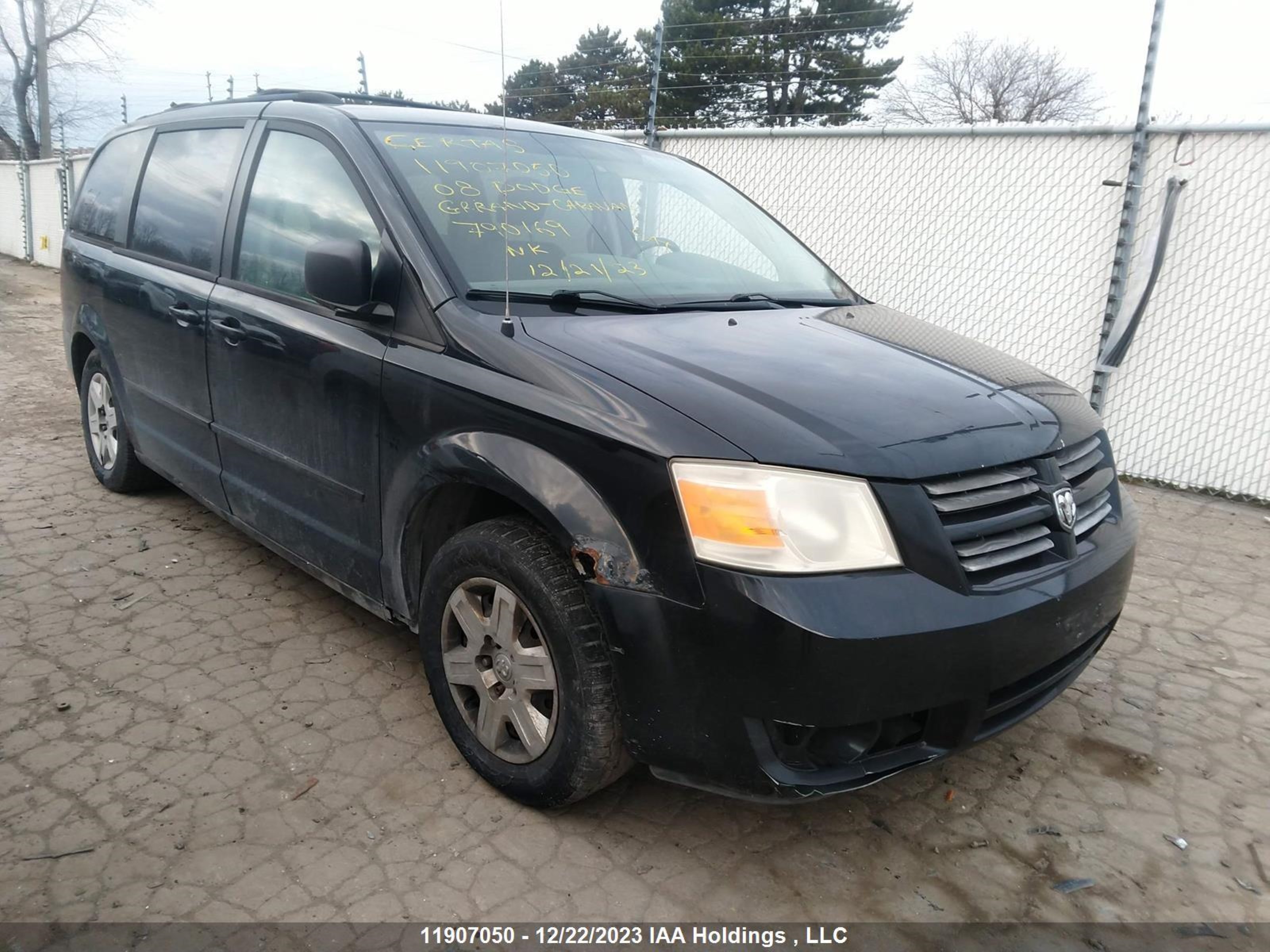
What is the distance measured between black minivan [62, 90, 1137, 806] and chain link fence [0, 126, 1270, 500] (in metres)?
3.57

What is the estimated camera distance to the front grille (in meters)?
2.07

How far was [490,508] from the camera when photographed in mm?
2518

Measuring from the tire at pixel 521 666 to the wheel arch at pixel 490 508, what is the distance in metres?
0.10

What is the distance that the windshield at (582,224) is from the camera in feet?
8.91

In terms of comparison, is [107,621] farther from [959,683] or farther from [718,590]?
[959,683]

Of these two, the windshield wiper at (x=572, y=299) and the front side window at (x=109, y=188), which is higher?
the front side window at (x=109, y=188)

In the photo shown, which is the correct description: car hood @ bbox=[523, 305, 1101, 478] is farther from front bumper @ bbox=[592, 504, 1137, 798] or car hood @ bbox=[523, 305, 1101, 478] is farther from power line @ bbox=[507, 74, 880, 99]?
power line @ bbox=[507, 74, 880, 99]

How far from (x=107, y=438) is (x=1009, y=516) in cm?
445

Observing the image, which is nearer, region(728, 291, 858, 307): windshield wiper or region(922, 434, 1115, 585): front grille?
region(922, 434, 1115, 585): front grille

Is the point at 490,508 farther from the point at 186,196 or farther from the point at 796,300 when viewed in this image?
the point at 186,196

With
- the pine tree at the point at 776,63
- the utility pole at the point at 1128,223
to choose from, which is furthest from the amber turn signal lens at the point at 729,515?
the pine tree at the point at 776,63

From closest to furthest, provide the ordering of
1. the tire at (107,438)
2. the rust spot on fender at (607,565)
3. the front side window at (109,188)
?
the rust spot on fender at (607,565) → the front side window at (109,188) → the tire at (107,438)

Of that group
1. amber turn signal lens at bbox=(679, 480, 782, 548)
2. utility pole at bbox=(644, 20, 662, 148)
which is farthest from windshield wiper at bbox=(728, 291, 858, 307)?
utility pole at bbox=(644, 20, 662, 148)

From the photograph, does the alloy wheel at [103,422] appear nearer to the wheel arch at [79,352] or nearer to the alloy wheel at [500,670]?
the wheel arch at [79,352]
